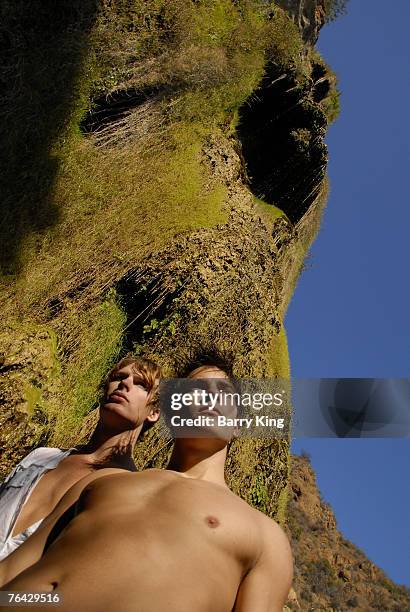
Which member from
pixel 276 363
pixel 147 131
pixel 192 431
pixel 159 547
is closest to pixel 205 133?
pixel 147 131

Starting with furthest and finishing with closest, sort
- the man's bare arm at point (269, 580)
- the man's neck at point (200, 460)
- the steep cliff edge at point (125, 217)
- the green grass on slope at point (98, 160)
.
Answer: the green grass on slope at point (98, 160) → the steep cliff edge at point (125, 217) → the man's neck at point (200, 460) → the man's bare arm at point (269, 580)

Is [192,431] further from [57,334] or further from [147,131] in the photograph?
[147,131]

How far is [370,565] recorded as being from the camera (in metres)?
31.6

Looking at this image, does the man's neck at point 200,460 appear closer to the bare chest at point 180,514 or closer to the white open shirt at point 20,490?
the bare chest at point 180,514

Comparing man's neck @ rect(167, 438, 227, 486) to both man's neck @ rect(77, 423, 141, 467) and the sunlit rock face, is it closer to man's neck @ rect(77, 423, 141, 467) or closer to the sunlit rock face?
man's neck @ rect(77, 423, 141, 467)

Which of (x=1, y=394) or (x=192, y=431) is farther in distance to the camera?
(x=1, y=394)

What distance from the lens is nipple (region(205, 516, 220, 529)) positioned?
239 cm

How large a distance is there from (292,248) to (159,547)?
10.3 metres

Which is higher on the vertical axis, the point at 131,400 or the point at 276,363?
the point at 131,400

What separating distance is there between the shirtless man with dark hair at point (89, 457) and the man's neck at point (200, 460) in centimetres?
62

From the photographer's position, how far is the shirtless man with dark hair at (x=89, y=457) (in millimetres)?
3154
